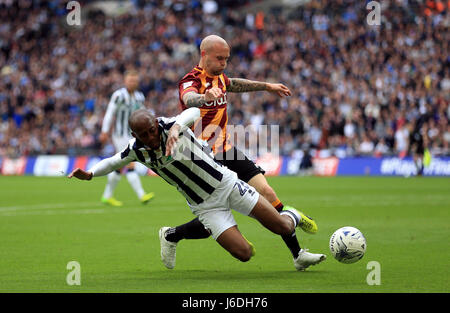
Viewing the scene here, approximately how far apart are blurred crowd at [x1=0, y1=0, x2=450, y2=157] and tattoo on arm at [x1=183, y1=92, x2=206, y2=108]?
790 inches

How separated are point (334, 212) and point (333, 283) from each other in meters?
7.65

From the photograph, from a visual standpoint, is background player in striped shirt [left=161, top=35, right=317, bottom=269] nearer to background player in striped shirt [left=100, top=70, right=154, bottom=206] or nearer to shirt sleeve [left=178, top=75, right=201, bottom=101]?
shirt sleeve [left=178, top=75, right=201, bottom=101]

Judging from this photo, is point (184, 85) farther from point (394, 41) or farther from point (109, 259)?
point (394, 41)

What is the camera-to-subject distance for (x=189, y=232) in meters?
8.30

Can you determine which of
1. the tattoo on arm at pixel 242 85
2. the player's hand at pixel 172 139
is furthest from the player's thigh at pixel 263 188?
the player's hand at pixel 172 139

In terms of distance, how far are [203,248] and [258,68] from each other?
25037 mm

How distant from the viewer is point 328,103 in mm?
31109

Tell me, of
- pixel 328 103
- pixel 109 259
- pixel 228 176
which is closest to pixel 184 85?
pixel 228 176

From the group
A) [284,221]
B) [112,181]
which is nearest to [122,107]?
[112,181]

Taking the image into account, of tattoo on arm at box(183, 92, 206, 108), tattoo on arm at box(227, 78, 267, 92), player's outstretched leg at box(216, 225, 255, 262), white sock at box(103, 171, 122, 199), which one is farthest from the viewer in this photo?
white sock at box(103, 171, 122, 199)

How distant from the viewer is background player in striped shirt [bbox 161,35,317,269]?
27.2ft

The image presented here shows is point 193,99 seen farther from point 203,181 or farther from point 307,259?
point 307,259

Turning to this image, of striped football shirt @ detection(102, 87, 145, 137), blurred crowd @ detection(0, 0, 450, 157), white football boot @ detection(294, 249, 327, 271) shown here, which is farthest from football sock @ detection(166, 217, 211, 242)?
blurred crowd @ detection(0, 0, 450, 157)
